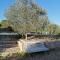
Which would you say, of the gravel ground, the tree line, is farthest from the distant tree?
the gravel ground

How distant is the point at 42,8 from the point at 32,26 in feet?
9.96

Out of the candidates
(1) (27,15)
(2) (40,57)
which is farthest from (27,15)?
(2) (40,57)

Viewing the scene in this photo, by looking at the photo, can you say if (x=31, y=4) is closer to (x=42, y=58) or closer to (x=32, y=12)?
(x=32, y=12)

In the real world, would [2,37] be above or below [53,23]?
below

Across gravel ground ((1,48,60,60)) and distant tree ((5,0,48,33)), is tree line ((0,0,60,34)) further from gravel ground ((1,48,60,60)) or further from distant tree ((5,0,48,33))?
gravel ground ((1,48,60,60))

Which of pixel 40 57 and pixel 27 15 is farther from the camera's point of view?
pixel 27 15

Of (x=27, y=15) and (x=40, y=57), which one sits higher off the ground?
(x=27, y=15)

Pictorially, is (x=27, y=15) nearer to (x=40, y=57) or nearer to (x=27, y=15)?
(x=27, y=15)

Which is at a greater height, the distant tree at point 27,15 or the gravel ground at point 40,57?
the distant tree at point 27,15

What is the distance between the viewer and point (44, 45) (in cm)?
1142

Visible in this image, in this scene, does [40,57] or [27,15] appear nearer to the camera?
[40,57]

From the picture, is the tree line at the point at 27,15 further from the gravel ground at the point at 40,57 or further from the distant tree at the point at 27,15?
the gravel ground at the point at 40,57

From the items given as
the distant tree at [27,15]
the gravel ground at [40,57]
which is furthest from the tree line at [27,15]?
the gravel ground at [40,57]

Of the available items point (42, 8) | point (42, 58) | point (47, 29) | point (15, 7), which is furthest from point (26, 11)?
point (42, 58)
